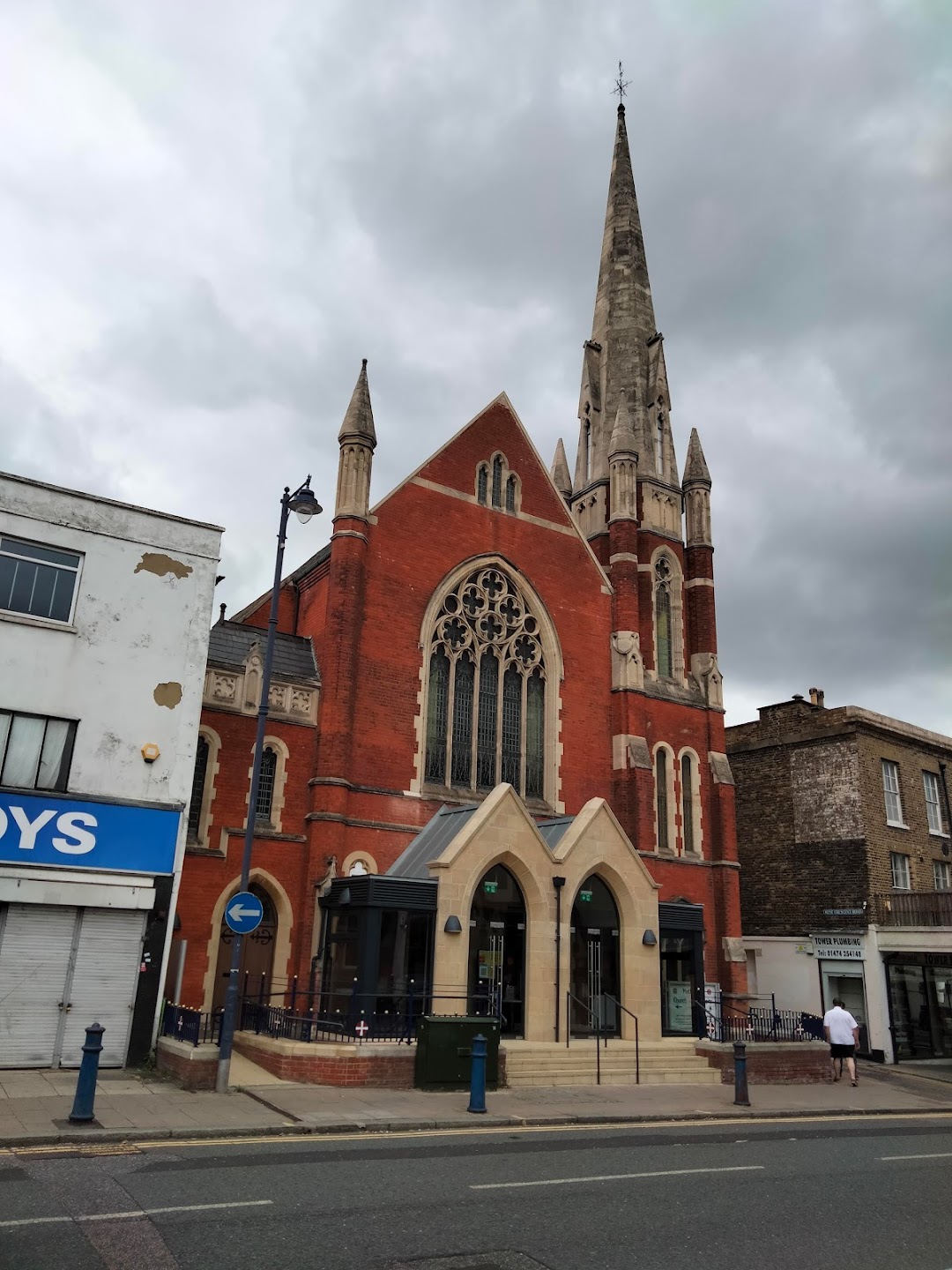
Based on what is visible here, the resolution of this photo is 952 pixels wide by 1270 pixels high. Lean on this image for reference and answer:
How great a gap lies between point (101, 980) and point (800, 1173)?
11758 millimetres

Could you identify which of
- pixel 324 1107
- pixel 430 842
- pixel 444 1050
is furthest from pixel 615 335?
pixel 324 1107

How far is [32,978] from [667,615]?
23175mm

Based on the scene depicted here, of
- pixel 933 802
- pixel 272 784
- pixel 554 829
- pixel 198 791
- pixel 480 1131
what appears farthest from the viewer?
pixel 933 802

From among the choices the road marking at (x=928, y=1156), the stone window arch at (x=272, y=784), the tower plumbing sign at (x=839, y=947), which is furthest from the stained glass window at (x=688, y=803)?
the road marking at (x=928, y=1156)

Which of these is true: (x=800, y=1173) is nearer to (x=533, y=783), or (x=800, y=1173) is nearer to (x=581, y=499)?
(x=533, y=783)

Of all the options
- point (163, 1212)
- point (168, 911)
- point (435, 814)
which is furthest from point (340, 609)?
point (163, 1212)

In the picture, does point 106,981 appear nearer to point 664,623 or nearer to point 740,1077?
point 740,1077

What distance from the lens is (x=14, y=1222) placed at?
7.49m

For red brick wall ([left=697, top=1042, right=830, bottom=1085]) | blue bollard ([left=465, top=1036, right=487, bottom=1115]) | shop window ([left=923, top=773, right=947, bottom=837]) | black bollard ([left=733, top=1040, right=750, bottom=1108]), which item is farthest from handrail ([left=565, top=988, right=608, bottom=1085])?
shop window ([left=923, top=773, right=947, bottom=837])

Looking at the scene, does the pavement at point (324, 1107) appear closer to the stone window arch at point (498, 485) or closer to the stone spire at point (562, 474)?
the stone window arch at point (498, 485)

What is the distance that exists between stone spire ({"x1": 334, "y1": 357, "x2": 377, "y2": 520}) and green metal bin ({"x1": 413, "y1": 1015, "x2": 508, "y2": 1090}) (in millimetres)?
13990

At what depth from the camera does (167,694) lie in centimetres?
1917

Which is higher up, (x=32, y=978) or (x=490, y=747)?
(x=490, y=747)

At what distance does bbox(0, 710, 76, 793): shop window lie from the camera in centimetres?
1741
